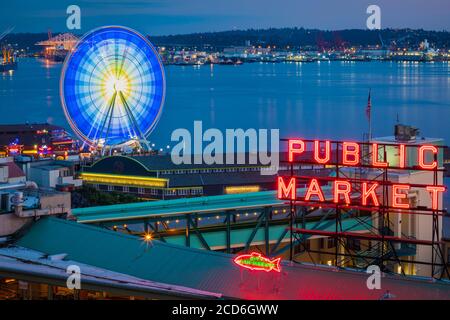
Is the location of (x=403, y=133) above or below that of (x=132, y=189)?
above

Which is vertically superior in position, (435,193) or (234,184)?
(435,193)

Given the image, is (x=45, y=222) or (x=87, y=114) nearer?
(x=45, y=222)

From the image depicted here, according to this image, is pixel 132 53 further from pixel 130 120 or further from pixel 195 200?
pixel 195 200

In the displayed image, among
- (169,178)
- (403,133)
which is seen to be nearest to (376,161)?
(403,133)

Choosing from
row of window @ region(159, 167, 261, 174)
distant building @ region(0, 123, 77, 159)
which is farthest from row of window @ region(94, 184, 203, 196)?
distant building @ region(0, 123, 77, 159)

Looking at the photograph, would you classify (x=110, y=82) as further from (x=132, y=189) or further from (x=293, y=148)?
(x=293, y=148)
